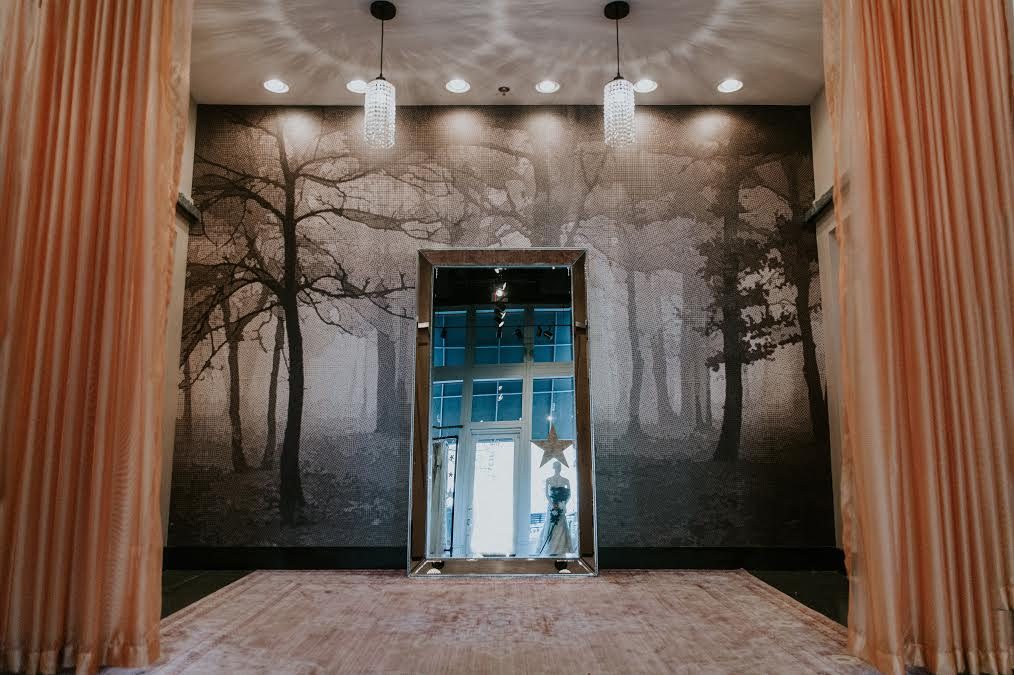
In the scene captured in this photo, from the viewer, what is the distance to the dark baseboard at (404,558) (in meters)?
3.77

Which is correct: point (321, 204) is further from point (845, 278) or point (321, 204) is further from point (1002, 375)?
point (1002, 375)

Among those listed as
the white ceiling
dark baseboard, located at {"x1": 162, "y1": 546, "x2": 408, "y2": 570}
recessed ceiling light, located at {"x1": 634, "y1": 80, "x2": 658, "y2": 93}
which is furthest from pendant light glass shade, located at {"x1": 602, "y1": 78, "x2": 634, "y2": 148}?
dark baseboard, located at {"x1": 162, "y1": 546, "x2": 408, "y2": 570}

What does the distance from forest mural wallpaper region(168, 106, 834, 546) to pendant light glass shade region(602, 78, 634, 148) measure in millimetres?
742

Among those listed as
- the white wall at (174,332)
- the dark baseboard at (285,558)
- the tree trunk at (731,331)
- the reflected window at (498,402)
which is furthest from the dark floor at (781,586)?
the reflected window at (498,402)

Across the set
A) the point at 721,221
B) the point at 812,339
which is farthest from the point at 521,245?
the point at 812,339

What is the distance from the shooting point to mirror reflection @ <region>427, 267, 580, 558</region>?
12.2 ft

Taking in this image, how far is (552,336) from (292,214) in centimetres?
171

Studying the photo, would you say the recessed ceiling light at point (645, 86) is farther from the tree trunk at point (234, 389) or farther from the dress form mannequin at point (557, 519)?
the tree trunk at point (234, 389)

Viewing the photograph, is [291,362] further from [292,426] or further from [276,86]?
[276,86]

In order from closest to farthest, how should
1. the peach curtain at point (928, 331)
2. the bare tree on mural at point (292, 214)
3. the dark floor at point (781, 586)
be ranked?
the peach curtain at point (928, 331) → the dark floor at point (781, 586) → the bare tree on mural at point (292, 214)

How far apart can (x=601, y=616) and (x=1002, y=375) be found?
1688mm

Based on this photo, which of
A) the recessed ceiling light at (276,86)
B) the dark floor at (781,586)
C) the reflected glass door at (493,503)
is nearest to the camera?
the dark floor at (781,586)

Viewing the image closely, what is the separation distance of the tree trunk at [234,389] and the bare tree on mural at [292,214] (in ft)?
0.60

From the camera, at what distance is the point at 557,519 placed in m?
3.75
